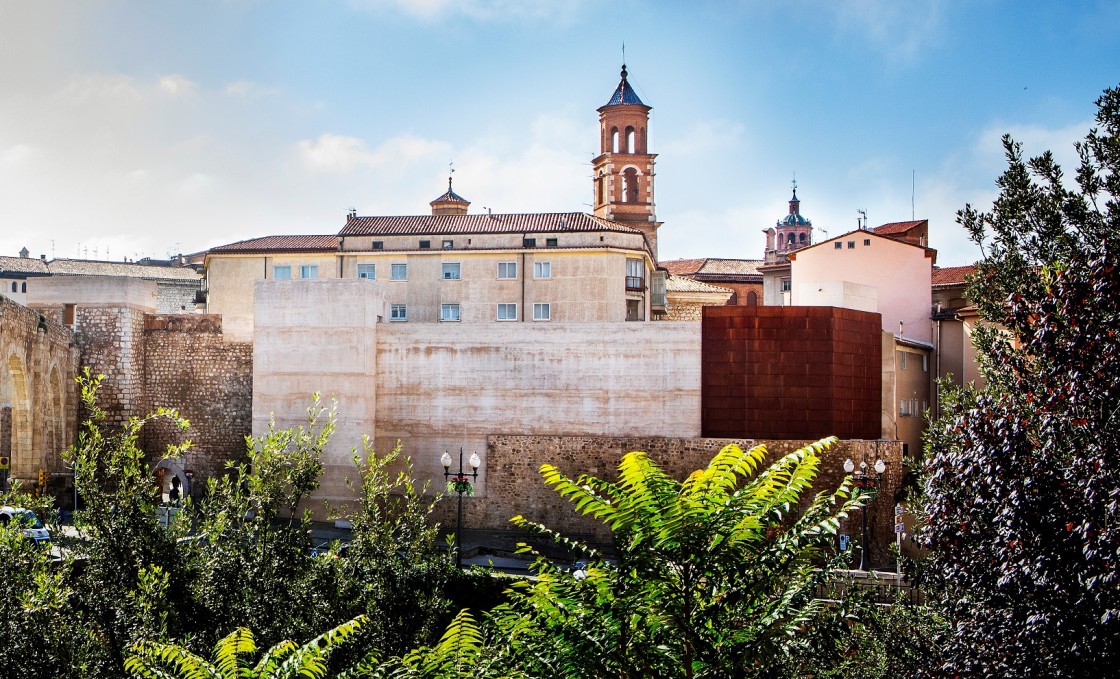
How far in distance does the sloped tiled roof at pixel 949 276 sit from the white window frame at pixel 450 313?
16953mm

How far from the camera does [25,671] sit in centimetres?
875

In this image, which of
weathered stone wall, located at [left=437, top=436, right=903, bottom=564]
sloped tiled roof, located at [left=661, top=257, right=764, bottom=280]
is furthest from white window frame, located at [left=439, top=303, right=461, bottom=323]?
sloped tiled roof, located at [left=661, top=257, right=764, bottom=280]

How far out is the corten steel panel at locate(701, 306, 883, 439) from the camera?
27375 millimetres

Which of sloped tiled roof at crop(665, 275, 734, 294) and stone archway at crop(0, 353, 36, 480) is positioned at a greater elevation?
sloped tiled roof at crop(665, 275, 734, 294)

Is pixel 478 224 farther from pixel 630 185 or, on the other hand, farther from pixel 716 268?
pixel 716 268

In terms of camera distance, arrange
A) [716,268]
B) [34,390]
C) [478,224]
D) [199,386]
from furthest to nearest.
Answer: [716,268]
[478,224]
[199,386]
[34,390]

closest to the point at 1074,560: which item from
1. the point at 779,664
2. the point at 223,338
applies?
the point at 779,664

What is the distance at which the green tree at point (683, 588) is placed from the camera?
678 centimetres

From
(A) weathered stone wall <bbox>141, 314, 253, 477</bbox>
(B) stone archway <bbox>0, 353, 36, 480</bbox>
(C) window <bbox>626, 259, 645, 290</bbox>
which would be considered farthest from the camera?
(C) window <bbox>626, 259, 645, 290</bbox>

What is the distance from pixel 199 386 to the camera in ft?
101

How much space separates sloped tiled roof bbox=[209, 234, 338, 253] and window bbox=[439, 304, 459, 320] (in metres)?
4.31

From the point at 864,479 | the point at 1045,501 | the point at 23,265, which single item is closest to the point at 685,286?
the point at 864,479

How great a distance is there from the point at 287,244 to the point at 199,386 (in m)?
7.94

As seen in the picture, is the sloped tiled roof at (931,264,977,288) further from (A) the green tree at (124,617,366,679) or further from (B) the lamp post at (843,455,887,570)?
(A) the green tree at (124,617,366,679)
